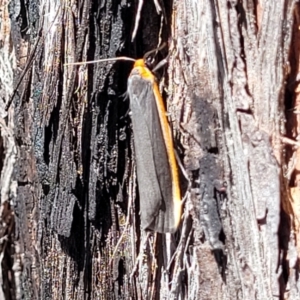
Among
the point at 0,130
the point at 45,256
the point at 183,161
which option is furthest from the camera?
the point at 0,130

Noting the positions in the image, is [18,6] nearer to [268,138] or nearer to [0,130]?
[0,130]

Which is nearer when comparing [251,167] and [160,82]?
[251,167]

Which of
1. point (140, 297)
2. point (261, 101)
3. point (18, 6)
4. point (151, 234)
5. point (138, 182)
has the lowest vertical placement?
point (140, 297)

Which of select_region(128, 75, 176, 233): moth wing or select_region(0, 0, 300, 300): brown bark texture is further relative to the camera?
select_region(128, 75, 176, 233): moth wing

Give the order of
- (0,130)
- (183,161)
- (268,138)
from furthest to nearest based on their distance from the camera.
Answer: (0,130) < (183,161) < (268,138)

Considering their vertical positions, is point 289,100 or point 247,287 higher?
point 289,100

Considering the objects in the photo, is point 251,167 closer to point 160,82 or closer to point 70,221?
point 160,82

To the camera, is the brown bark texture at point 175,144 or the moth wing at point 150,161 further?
the moth wing at point 150,161

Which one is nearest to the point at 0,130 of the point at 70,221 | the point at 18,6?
the point at 18,6
